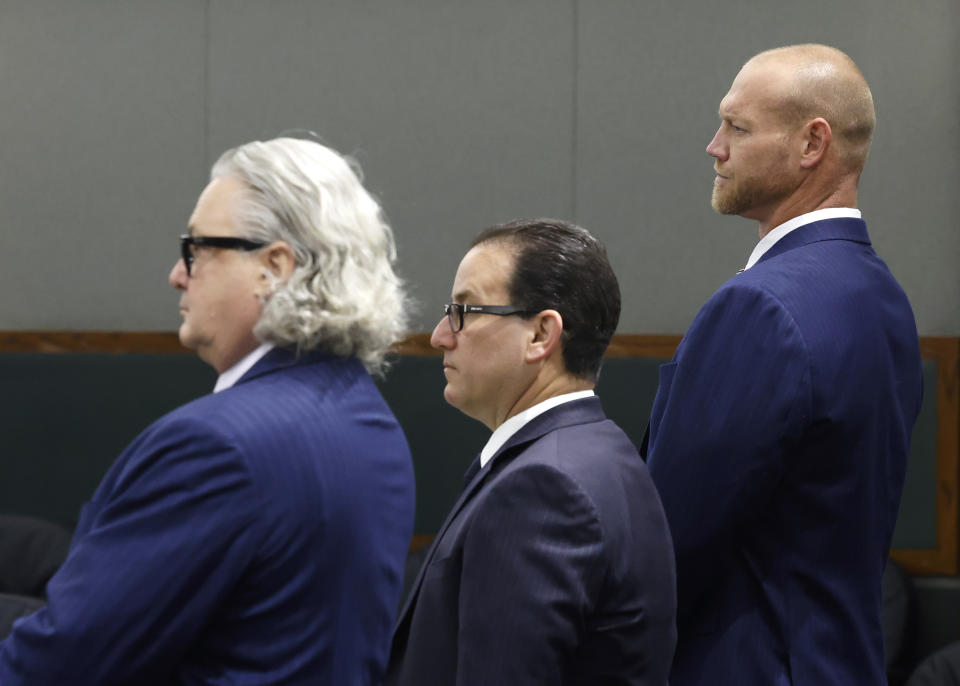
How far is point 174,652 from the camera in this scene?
110cm

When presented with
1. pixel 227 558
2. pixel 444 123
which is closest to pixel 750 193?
pixel 227 558

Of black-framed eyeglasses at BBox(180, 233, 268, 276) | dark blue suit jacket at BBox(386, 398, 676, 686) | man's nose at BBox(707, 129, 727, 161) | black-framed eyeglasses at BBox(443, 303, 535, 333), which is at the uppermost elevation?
man's nose at BBox(707, 129, 727, 161)

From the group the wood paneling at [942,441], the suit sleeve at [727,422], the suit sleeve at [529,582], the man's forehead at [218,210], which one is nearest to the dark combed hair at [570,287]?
the suit sleeve at [727,422]

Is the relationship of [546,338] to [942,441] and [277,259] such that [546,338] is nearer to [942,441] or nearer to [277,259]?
[277,259]

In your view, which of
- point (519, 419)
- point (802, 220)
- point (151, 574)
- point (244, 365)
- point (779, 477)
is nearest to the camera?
point (151, 574)

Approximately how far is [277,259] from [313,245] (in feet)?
0.13

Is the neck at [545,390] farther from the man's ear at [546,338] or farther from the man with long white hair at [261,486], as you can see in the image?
the man with long white hair at [261,486]

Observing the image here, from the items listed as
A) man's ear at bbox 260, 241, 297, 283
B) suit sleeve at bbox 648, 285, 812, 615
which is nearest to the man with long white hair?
man's ear at bbox 260, 241, 297, 283

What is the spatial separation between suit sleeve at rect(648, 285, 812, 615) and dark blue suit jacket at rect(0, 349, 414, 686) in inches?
17.0

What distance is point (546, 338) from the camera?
1.39m

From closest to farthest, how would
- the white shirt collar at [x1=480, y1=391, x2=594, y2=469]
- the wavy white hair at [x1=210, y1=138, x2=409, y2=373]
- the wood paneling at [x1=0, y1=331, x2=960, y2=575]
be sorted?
the wavy white hair at [x1=210, y1=138, x2=409, y2=373] < the white shirt collar at [x1=480, y1=391, x2=594, y2=469] < the wood paneling at [x1=0, y1=331, x2=960, y2=575]

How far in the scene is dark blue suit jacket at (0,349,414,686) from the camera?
1078 mm

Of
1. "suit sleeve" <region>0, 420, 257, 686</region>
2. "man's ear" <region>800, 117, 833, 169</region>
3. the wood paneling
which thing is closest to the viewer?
"suit sleeve" <region>0, 420, 257, 686</region>

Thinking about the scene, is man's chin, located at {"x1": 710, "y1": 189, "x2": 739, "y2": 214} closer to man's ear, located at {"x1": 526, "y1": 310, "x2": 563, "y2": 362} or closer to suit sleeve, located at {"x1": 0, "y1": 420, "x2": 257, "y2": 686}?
man's ear, located at {"x1": 526, "y1": 310, "x2": 563, "y2": 362}
